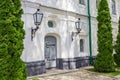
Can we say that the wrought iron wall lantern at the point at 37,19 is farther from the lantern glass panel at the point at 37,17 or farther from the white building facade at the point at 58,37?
the white building facade at the point at 58,37

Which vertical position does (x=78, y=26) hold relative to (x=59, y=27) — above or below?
above

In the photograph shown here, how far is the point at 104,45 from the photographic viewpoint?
485 inches

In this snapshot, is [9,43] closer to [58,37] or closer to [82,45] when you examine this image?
[58,37]

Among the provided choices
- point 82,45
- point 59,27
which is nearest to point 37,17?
point 59,27

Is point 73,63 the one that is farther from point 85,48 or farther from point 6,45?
point 6,45

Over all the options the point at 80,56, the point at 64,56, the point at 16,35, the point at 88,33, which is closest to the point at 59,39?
the point at 64,56

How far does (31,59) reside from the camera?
34.6ft

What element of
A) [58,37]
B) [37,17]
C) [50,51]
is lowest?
[50,51]

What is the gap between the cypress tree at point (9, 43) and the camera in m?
6.33

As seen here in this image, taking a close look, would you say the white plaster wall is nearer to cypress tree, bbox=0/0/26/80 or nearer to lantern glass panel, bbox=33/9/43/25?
lantern glass panel, bbox=33/9/43/25

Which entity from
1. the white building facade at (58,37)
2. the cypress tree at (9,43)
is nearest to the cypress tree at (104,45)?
the white building facade at (58,37)

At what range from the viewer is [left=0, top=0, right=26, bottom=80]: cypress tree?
20.8 feet

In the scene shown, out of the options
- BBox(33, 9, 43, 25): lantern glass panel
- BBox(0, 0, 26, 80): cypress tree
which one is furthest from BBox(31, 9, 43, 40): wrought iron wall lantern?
BBox(0, 0, 26, 80): cypress tree

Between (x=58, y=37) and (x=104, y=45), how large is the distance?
9.97ft
